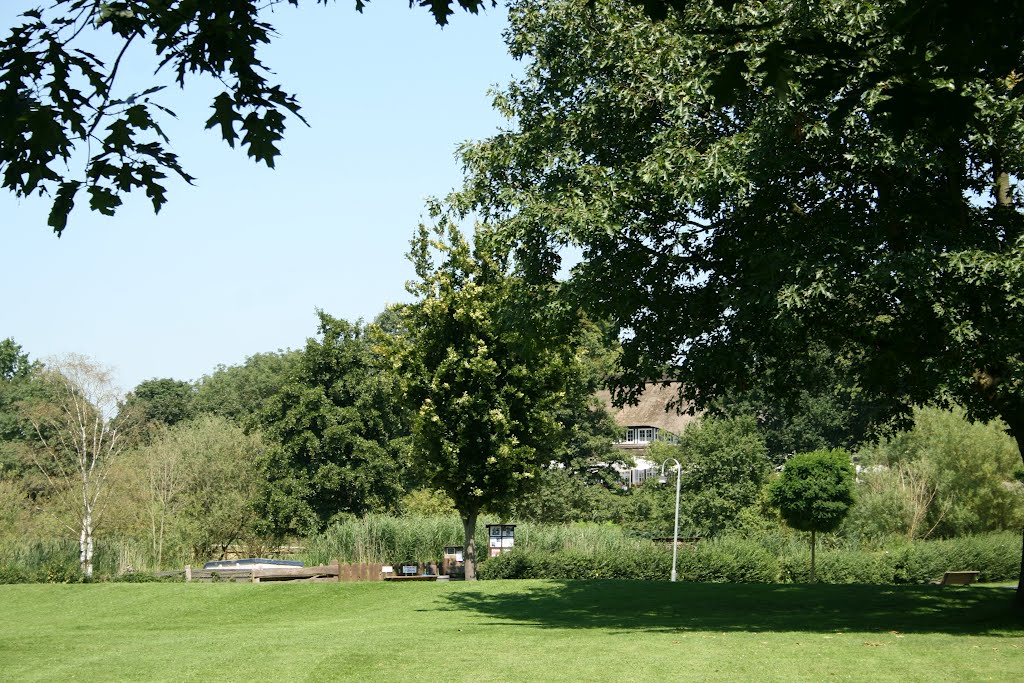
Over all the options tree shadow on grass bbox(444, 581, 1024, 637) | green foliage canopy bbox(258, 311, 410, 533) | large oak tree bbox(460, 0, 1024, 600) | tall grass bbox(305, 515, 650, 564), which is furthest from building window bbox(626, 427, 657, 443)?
large oak tree bbox(460, 0, 1024, 600)

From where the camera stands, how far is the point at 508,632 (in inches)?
641

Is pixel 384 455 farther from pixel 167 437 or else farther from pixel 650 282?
pixel 650 282

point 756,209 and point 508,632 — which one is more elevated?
point 756,209

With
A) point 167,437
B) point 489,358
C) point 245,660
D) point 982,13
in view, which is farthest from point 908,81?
point 167,437

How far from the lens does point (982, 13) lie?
16.5 ft

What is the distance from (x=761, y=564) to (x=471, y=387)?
9717 mm

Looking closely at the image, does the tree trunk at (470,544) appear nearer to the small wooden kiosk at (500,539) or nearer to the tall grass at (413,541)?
the small wooden kiosk at (500,539)

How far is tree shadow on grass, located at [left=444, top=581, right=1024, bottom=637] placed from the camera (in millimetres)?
16156

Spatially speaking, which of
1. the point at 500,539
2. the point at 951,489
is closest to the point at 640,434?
the point at 951,489

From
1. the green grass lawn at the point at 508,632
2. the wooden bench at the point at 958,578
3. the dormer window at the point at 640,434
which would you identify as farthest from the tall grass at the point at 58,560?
the dormer window at the point at 640,434

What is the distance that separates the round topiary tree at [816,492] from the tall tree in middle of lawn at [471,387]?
6.70m

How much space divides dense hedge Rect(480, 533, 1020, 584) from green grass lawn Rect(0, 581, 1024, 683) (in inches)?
124

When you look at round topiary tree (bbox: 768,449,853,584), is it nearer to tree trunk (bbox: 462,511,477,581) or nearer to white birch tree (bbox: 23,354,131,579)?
tree trunk (bbox: 462,511,477,581)

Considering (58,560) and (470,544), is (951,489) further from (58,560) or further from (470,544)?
(58,560)
